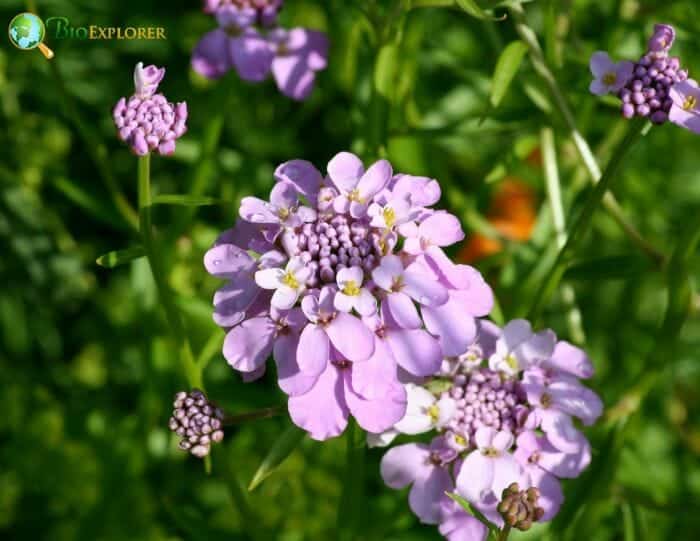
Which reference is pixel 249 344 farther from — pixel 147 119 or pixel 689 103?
pixel 689 103

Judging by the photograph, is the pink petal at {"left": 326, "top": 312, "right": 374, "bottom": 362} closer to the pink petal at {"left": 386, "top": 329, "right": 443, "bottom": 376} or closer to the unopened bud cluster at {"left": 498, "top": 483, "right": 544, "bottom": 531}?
the pink petal at {"left": 386, "top": 329, "right": 443, "bottom": 376}

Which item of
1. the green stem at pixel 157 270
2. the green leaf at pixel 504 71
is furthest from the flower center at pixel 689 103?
the green stem at pixel 157 270

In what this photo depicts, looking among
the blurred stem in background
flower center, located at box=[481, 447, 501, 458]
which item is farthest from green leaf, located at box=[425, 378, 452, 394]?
the blurred stem in background

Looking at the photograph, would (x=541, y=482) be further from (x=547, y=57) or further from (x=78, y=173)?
(x=78, y=173)

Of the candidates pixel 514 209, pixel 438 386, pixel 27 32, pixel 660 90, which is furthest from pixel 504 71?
pixel 514 209

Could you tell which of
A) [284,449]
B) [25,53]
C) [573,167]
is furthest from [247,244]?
[25,53]

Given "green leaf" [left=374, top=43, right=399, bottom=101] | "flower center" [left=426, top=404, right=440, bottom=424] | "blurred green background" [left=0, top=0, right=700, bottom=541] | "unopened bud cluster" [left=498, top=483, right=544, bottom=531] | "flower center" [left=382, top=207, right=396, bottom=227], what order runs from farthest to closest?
"blurred green background" [left=0, top=0, right=700, bottom=541] < "green leaf" [left=374, top=43, right=399, bottom=101] < "flower center" [left=426, top=404, right=440, bottom=424] < "flower center" [left=382, top=207, right=396, bottom=227] < "unopened bud cluster" [left=498, top=483, right=544, bottom=531]

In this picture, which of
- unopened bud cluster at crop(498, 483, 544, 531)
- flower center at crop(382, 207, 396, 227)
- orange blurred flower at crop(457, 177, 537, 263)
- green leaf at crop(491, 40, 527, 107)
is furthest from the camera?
orange blurred flower at crop(457, 177, 537, 263)
